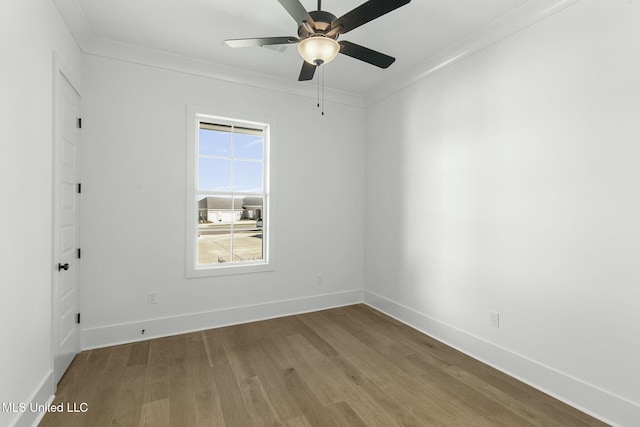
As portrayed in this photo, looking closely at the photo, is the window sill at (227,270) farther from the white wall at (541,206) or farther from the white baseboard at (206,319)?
the white wall at (541,206)

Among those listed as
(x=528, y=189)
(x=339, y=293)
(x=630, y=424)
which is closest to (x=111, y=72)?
(x=339, y=293)

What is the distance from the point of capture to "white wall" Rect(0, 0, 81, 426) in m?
1.57

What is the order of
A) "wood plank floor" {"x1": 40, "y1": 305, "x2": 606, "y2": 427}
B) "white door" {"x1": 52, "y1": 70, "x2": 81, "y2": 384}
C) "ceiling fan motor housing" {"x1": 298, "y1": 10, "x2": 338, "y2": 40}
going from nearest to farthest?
"ceiling fan motor housing" {"x1": 298, "y1": 10, "x2": 338, "y2": 40}, "wood plank floor" {"x1": 40, "y1": 305, "x2": 606, "y2": 427}, "white door" {"x1": 52, "y1": 70, "x2": 81, "y2": 384}

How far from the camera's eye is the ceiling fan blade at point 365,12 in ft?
5.50

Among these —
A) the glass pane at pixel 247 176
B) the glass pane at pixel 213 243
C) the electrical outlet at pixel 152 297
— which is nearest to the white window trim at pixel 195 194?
the glass pane at pixel 213 243

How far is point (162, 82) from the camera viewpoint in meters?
3.21

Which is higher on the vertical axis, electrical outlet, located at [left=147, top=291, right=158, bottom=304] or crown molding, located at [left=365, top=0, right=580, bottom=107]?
crown molding, located at [left=365, top=0, right=580, bottom=107]

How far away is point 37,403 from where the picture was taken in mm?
1927

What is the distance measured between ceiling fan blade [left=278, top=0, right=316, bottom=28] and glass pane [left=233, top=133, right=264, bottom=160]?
2.08 m

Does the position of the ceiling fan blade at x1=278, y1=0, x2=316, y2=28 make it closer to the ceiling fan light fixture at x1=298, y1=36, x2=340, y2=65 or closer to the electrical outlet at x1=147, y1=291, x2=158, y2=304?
the ceiling fan light fixture at x1=298, y1=36, x2=340, y2=65

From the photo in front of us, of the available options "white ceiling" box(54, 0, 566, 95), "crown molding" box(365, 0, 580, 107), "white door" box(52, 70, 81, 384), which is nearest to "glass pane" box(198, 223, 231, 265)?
"white door" box(52, 70, 81, 384)

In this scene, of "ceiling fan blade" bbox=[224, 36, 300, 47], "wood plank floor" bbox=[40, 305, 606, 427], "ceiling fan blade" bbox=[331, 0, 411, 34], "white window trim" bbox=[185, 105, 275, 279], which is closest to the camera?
"ceiling fan blade" bbox=[331, 0, 411, 34]

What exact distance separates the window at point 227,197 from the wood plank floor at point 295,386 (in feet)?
2.85

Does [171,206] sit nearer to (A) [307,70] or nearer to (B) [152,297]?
(B) [152,297]
